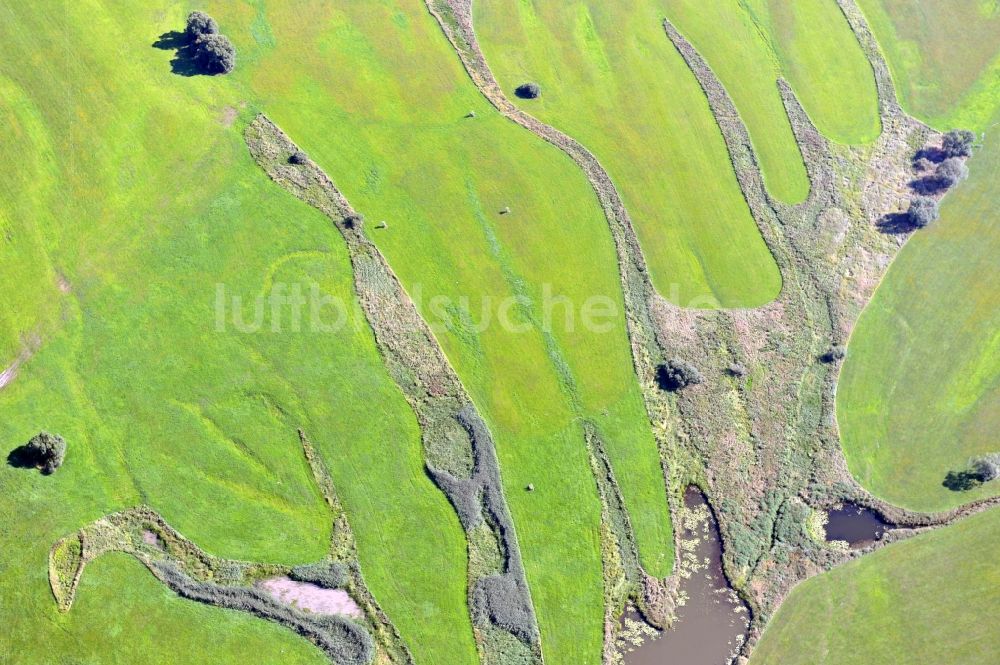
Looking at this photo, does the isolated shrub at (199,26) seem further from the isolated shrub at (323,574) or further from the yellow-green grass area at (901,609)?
the yellow-green grass area at (901,609)

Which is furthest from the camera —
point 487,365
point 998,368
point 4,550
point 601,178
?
point 601,178

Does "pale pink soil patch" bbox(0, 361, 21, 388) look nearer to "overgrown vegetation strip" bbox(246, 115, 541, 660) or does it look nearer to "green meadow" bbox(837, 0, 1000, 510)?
"overgrown vegetation strip" bbox(246, 115, 541, 660)

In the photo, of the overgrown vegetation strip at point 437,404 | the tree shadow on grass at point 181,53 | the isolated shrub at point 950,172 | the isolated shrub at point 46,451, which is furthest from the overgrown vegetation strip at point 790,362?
the tree shadow on grass at point 181,53

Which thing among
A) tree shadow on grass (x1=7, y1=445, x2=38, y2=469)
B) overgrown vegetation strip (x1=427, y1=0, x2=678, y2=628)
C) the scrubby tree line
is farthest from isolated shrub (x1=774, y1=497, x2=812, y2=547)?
tree shadow on grass (x1=7, y1=445, x2=38, y2=469)

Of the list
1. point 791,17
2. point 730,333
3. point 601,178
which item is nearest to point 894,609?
point 730,333

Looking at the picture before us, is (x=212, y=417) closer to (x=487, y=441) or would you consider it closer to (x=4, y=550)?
(x=4, y=550)

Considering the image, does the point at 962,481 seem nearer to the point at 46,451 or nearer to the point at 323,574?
the point at 323,574
